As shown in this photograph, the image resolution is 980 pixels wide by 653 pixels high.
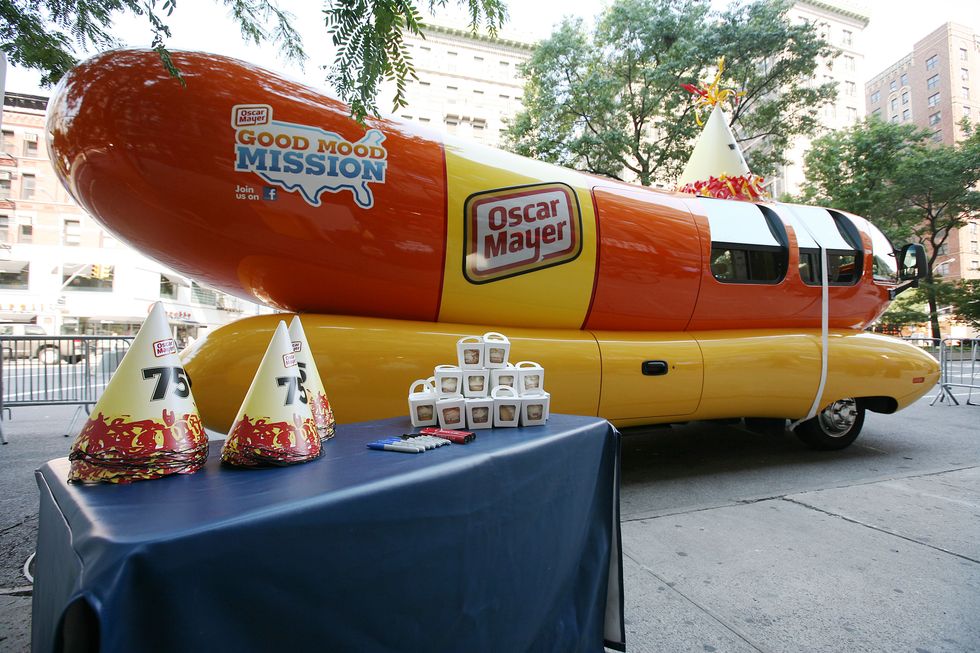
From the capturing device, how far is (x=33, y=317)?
23719 mm

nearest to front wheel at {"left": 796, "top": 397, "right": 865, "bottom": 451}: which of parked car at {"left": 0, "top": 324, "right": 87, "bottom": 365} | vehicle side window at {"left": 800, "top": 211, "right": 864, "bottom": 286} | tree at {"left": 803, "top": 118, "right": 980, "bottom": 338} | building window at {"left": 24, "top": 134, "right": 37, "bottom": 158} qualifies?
vehicle side window at {"left": 800, "top": 211, "right": 864, "bottom": 286}

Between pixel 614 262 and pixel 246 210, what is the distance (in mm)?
2589

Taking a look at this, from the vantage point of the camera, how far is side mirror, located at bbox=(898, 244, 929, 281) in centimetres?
498

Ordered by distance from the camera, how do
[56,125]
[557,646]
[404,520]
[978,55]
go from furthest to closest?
[978,55], [56,125], [557,646], [404,520]

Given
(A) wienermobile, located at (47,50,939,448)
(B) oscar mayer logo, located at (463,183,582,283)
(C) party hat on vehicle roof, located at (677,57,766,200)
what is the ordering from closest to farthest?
(A) wienermobile, located at (47,50,939,448) → (B) oscar mayer logo, located at (463,183,582,283) → (C) party hat on vehicle roof, located at (677,57,766,200)

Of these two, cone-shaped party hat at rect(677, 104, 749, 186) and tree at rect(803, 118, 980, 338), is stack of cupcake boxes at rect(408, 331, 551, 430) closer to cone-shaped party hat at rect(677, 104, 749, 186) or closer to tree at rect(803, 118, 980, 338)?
cone-shaped party hat at rect(677, 104, 749, 186)

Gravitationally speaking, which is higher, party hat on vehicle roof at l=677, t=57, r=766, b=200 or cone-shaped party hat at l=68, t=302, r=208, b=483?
party hat on vehicle roof at l=677, t=57, r=766, b=200

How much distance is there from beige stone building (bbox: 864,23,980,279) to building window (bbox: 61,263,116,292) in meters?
59.6

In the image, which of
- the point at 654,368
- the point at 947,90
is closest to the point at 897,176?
the point at 654,368

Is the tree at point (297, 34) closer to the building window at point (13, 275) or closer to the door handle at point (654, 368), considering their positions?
the door handle at point (654, 368)

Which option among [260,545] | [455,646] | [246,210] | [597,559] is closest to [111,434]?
[260,545]

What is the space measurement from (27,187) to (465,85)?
27.7 meters

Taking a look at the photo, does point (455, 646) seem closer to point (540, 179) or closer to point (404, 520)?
point (404, 520)

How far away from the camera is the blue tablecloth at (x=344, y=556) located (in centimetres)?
82
